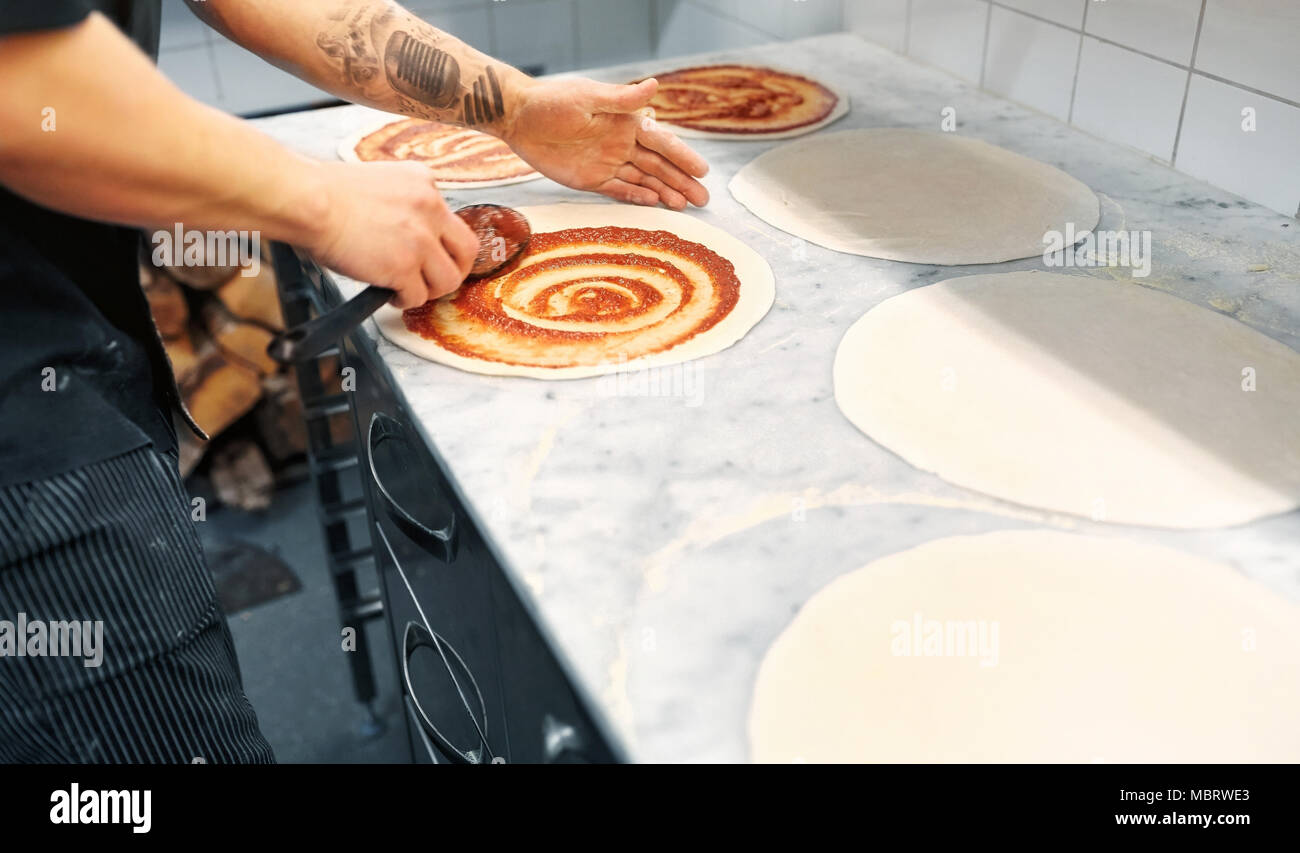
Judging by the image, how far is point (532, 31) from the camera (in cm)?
256

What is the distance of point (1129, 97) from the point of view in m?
1.35

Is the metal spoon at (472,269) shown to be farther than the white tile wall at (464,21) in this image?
No

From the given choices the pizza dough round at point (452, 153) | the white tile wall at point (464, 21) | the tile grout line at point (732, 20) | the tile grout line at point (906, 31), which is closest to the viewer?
the pizza dough round at point (452, 153)

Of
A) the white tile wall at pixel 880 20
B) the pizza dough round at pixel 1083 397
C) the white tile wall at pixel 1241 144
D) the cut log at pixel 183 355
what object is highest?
the white tile wall at pixel 880 20

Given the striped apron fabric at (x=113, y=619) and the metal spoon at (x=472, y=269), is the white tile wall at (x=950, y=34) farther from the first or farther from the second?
the striped apron fabric at (x=113, y=619)

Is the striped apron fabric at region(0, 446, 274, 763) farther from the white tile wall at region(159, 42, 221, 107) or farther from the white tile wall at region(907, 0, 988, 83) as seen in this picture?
the white tile wall at region(159, 42, 221, 107)

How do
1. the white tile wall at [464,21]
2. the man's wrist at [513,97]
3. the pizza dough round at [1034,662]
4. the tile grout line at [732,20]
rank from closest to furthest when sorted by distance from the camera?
the pizza dough round at [1034,662], the man's wrist at [513,97], the tile grout line at [732,20], the white tile wall at [464,21]

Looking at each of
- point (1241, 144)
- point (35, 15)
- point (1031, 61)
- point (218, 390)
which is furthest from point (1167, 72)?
point (218, 390)

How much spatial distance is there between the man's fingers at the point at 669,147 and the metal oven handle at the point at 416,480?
1.56 feet

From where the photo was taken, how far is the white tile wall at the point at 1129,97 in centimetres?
130

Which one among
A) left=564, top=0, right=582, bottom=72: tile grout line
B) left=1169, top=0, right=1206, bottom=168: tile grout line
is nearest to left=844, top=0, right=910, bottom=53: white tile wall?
left=1169, top=0, right=1206, bottom=168: tile grout line

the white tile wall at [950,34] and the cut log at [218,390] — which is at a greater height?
the white tile wall at [950,34]

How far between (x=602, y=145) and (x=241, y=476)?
147 cm

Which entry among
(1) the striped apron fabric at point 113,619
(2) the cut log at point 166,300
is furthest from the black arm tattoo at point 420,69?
(2) the cut log at point 166,300
